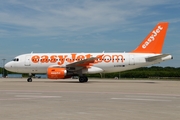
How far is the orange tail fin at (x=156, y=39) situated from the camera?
111 feet

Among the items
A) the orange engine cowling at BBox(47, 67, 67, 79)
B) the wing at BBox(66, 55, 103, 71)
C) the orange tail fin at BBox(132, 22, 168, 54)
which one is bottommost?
the orange engine cowling at BBox(47, 67, 67, 79)

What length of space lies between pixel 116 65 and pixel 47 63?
8.89 meters

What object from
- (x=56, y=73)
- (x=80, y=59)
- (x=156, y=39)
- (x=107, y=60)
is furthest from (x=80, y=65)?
(x=156, y=39)

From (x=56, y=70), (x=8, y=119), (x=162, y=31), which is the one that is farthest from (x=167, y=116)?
(x=162, y=31)

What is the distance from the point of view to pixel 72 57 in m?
35.3

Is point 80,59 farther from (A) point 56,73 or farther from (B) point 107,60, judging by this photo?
(A) point 56,73

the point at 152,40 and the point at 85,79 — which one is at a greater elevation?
the point at 152,40

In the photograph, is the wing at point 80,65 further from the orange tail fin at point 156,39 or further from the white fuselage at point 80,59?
the orange tail fin at point 156,39

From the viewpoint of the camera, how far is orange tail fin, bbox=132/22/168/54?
33844 mm

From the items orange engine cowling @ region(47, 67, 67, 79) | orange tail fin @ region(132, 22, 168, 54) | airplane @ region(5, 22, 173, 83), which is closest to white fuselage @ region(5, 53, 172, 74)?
airplane @ region(5, 22, 173, 83)

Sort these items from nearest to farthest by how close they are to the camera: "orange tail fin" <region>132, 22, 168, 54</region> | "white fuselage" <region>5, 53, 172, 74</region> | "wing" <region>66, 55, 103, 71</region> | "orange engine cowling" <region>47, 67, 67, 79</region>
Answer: "orange engine cowling" <region>47, 67, 67, 79</region> < "wing" <region>66, 55, 103, 71</region> < "white fuselage" <region>5, 53, 172, 74</region> < "orange tail fin" <region>132, 22, 168, 54</region>

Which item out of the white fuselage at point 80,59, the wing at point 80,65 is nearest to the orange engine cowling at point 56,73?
the wing at point 80,65

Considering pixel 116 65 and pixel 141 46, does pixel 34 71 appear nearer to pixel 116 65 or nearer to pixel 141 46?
pixel 116 65

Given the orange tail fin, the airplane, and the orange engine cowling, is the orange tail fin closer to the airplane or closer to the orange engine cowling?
the airplane
